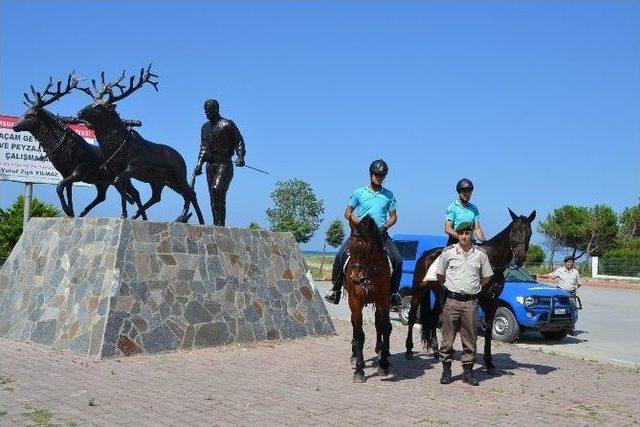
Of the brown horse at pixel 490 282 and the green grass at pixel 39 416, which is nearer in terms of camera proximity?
the green grass at pixel 39 416

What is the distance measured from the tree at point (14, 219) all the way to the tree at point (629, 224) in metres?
44.8

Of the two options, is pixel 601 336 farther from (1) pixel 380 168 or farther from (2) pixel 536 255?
(2) pixel 536 255

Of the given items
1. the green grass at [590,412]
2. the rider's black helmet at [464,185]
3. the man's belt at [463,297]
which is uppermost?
the rider's black helmet at [464,185]

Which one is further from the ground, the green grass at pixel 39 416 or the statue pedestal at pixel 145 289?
the statue pedestal at pixel 145 289

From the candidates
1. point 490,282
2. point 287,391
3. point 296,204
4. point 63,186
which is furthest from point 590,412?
point 296,204

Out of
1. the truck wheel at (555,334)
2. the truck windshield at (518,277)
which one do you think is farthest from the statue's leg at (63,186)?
the truck wheel at (555,334)

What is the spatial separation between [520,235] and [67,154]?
Answer: 7605mm

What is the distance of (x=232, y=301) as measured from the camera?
1106cm

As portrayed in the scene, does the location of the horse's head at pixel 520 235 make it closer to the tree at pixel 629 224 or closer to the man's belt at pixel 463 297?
the man's belt at pixel 463 297

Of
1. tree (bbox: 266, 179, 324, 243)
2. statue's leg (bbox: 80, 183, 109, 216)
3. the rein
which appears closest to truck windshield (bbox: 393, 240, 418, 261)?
statue's leg (bbox: 80, 183, 109, 216)

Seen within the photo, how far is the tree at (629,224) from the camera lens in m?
55.3

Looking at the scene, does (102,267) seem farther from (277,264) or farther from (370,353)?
(370,353)

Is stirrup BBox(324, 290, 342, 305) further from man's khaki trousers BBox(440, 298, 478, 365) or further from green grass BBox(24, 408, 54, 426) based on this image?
green grass BBox(24, 408, 54, 426)

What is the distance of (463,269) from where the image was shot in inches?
320
